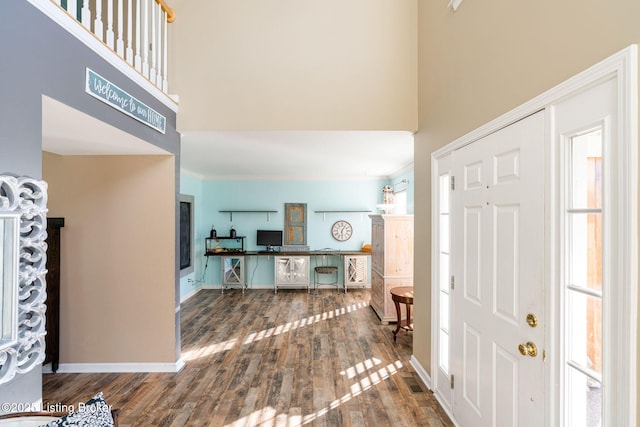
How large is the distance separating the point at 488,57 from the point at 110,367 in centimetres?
418

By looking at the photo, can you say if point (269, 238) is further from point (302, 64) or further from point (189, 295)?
point (302, 64)

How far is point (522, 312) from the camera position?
1586mm

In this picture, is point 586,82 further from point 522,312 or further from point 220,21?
point 220,21

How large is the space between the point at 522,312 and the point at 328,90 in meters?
2.46

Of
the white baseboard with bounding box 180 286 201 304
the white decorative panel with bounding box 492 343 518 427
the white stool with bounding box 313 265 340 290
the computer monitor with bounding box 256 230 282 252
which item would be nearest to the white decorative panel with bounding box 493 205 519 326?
the white decorative panel with bounding box 492 343 518 427

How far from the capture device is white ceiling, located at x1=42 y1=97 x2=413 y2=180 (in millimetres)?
2307

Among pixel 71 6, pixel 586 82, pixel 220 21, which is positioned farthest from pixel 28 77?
pixel 586 82

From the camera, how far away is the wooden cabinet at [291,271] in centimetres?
652

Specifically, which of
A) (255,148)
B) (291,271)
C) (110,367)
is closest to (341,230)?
(291,271)

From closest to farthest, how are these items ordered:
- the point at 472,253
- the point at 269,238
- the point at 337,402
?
the point at 472,253
the point at 337,402
the point at 269,238

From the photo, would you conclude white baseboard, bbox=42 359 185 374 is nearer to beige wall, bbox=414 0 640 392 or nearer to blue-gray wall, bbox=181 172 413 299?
beige wall, bbox=414 0 640 392

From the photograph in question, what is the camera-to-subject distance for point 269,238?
6762 millimetres

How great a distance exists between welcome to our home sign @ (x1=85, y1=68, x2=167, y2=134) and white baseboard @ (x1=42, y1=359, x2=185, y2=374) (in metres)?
2.29

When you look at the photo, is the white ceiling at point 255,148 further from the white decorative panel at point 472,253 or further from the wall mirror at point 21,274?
the white decorative panel at point 472,253
